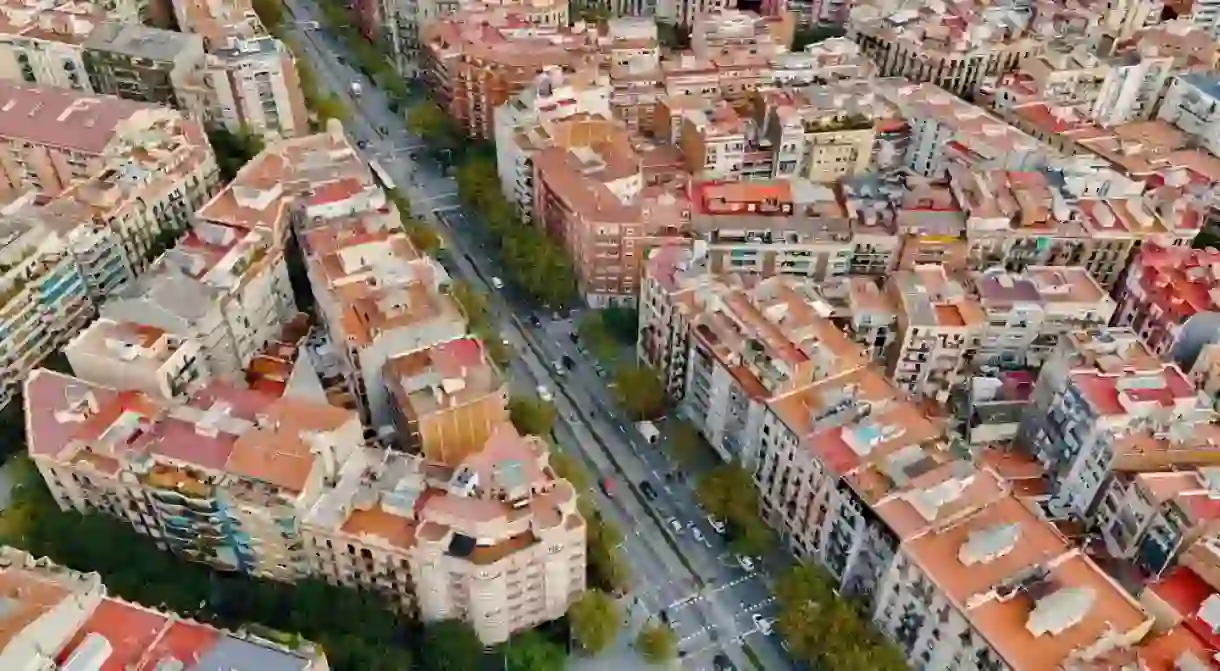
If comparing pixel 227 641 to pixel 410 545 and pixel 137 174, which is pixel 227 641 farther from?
pixel 137 174

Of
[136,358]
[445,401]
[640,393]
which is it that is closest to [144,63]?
[136,358]

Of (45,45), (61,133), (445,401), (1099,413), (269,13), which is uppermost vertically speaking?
(45,45)

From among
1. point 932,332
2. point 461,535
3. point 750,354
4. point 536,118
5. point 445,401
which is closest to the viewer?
point 461,535

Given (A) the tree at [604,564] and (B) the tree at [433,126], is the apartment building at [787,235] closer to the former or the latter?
(A) the tree at [604,564]

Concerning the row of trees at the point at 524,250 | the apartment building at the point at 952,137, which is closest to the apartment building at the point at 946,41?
the apartment building at the point at 952,137

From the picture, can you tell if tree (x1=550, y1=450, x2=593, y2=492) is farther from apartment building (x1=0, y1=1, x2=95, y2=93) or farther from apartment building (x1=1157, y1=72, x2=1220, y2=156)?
apartment building (x1=1157, y1=72, x2=1220, y2=156)

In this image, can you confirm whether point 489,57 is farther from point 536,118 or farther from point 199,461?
point 199,461
